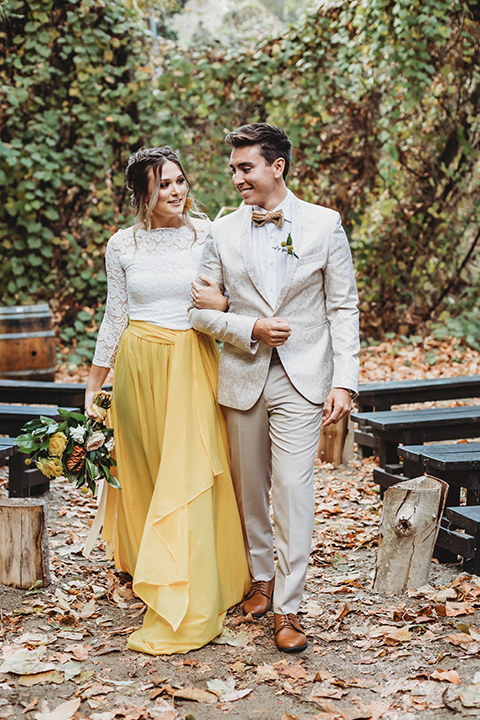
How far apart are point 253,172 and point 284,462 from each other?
1.12 metres

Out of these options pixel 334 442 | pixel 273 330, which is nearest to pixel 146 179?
pixel 273 330

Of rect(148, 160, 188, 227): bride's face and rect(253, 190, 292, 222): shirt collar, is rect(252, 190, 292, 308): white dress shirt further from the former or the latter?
rect(148, 160, 188, 227): bride's face

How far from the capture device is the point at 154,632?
9.20 feet

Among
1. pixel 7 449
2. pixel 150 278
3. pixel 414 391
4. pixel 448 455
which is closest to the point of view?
pixel 150 278

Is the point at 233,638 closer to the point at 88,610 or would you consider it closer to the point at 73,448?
the point at 88,610

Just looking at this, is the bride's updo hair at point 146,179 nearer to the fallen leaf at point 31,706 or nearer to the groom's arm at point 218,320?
the groom's arm at point 218,320

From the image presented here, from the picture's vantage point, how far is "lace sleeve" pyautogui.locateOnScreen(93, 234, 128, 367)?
128 inches

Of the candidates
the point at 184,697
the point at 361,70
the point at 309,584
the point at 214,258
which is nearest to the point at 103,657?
the point at 184,697

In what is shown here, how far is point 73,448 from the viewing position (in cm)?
316

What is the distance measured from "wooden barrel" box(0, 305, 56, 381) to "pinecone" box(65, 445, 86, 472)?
3.11 m

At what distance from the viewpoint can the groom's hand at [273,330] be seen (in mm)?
2701

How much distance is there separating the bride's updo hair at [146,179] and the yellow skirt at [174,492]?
0.48 meters

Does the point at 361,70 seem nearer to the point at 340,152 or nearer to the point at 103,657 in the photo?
the point at 340,152

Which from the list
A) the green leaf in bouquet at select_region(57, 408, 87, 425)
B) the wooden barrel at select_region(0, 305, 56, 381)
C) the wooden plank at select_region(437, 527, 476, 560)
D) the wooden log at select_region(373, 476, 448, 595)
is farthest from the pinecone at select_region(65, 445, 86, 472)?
the wooden barrel at select_region(0, 305, 56, 381)
